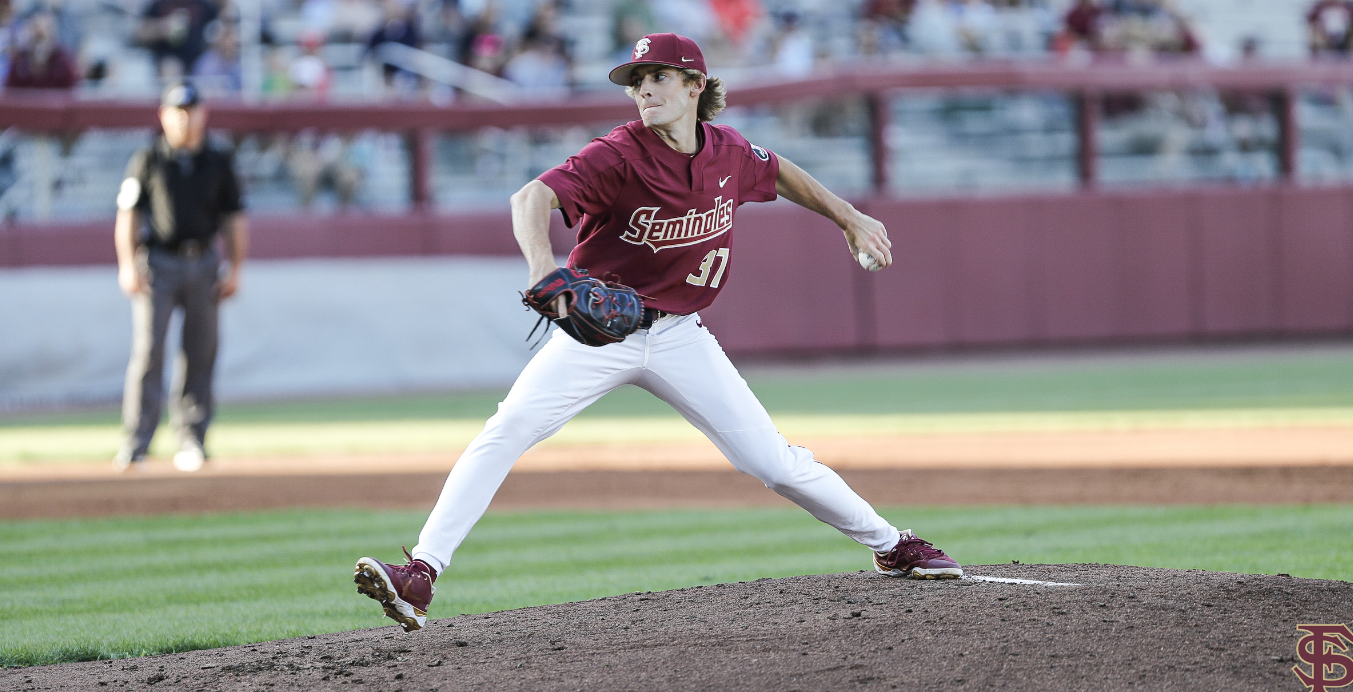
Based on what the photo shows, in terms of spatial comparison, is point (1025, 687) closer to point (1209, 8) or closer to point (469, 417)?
point (469, 417)

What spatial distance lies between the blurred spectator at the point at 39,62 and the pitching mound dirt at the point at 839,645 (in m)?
13.1

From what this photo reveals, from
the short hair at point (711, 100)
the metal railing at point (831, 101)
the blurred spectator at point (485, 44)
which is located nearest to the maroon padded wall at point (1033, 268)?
the metal railing at point (831, 101)

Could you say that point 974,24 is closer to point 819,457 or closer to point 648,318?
point 819,457

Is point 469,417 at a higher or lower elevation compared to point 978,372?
higher

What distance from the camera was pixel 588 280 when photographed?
12.6ft

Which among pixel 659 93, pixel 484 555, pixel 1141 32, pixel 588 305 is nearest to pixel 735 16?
pixel 1141 32

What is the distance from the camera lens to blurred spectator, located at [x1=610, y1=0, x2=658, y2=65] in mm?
16984

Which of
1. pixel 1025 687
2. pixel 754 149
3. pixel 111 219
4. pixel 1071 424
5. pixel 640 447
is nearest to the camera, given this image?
pixel 1025 687

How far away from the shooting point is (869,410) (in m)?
12.0

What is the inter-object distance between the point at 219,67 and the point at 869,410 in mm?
8831

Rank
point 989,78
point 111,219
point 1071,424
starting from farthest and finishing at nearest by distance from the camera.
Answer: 1. point 989,78
2. point 111,219
3. point 1071,424

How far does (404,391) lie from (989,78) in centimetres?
787

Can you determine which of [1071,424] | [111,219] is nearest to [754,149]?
[1071,424]

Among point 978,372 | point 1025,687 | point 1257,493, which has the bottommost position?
point 978,372
